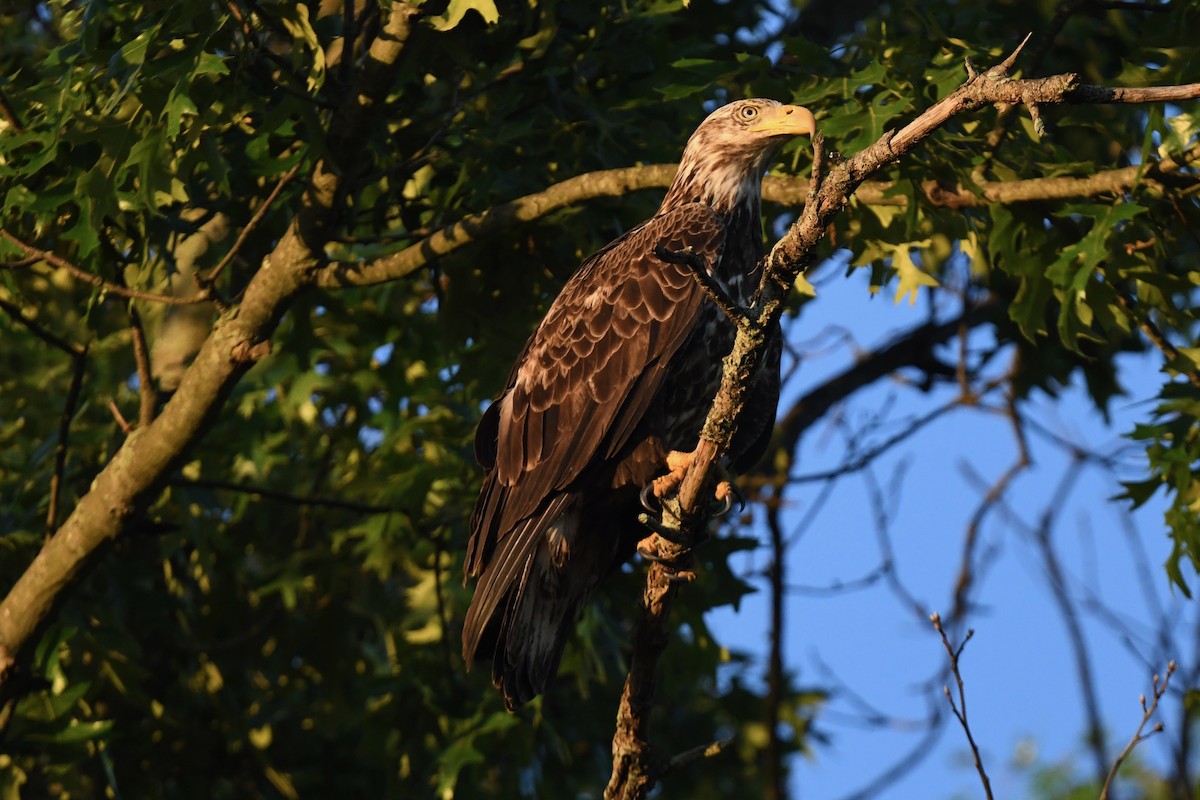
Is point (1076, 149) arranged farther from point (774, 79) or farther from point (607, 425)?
point (607, 425)

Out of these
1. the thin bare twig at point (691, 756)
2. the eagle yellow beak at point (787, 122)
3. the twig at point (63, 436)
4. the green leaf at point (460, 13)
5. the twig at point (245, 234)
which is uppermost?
the eagle yellow beak at point (787, 122)

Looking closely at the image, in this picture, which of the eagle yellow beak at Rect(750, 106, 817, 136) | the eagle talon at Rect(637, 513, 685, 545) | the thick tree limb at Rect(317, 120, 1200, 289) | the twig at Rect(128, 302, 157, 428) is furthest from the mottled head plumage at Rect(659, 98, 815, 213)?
the twig at Rect(128, 302, 157, 428)

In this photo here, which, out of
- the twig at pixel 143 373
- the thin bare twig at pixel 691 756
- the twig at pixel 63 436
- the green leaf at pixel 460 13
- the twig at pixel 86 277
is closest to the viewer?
the thin bare twig at pixel 691 756

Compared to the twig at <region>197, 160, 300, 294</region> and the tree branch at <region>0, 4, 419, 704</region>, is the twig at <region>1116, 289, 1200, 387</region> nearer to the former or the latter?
the tree branch at <region>0, 4, 419, 704</region>

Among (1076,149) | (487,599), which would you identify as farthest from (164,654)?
(1076,149)

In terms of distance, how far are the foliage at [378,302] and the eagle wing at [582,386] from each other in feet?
1.67

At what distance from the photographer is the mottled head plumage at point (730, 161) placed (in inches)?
207

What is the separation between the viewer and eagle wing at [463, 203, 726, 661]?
4.78 m

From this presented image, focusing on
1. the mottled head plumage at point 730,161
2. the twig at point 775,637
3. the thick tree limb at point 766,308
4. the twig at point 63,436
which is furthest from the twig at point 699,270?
the twig at point 775,637

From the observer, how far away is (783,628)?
7.82 m

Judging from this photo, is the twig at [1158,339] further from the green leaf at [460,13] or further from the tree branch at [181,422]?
the tree branch at [181,422]

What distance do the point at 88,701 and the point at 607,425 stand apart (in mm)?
2953

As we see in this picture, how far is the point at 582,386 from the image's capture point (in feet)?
16.2

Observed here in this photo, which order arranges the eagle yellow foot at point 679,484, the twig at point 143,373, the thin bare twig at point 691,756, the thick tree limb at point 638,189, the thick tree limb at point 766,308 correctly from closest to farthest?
the thick tree limb at point 766,308, the thin bare twig at point 691,756, the eagle yellow foot at point 679,484, the thick tree limb at point 638,189, the twig at point 143,373
